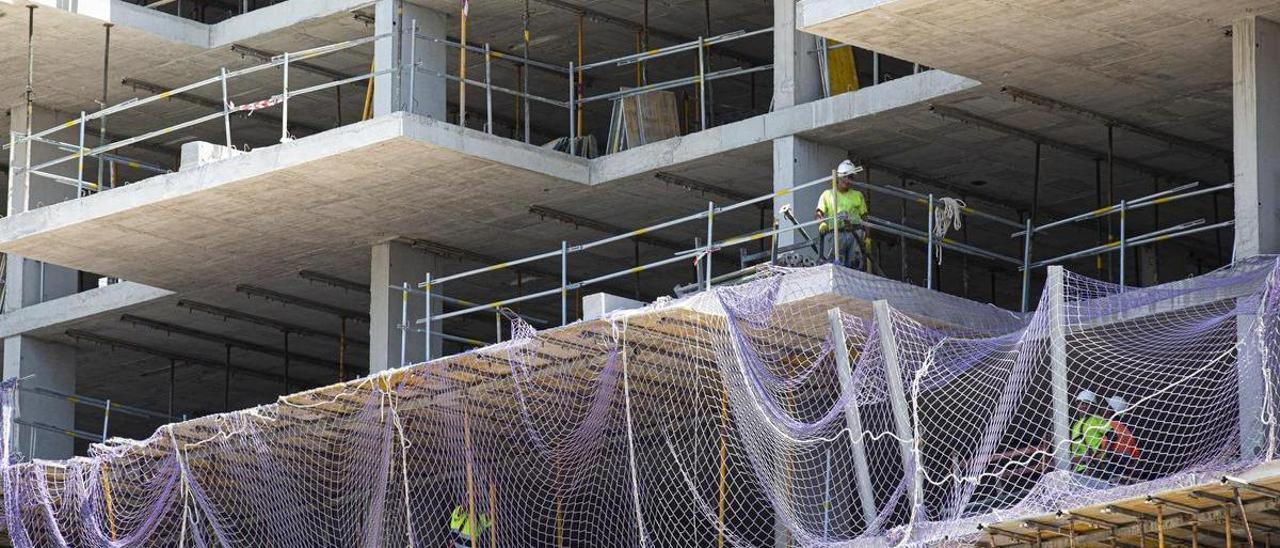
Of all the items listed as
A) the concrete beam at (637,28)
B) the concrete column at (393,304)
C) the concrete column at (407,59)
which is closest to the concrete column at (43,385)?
the concrete column at (393,304)

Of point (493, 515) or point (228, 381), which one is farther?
point (228, 381)

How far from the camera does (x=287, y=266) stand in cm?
3341

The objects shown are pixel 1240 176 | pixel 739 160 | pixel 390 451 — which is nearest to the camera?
pixel 1240 176

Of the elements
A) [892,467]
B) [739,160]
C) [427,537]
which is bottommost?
[427,537]

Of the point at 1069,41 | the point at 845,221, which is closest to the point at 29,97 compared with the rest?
the point at 845,221

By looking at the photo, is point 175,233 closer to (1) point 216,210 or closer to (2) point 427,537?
(1) point 216,210

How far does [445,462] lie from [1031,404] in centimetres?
659

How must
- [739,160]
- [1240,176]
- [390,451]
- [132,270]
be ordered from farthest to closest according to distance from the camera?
[132,270], [739,160], [390,451], [1240,176]

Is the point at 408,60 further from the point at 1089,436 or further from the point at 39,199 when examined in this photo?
the point at 1089,436

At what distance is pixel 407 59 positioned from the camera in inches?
1231

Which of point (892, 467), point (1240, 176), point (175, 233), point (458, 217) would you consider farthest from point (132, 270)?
point (1240, 176)

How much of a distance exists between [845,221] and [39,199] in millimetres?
14513

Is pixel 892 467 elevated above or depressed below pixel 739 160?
below

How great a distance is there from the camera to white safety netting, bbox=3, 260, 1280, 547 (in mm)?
23359
